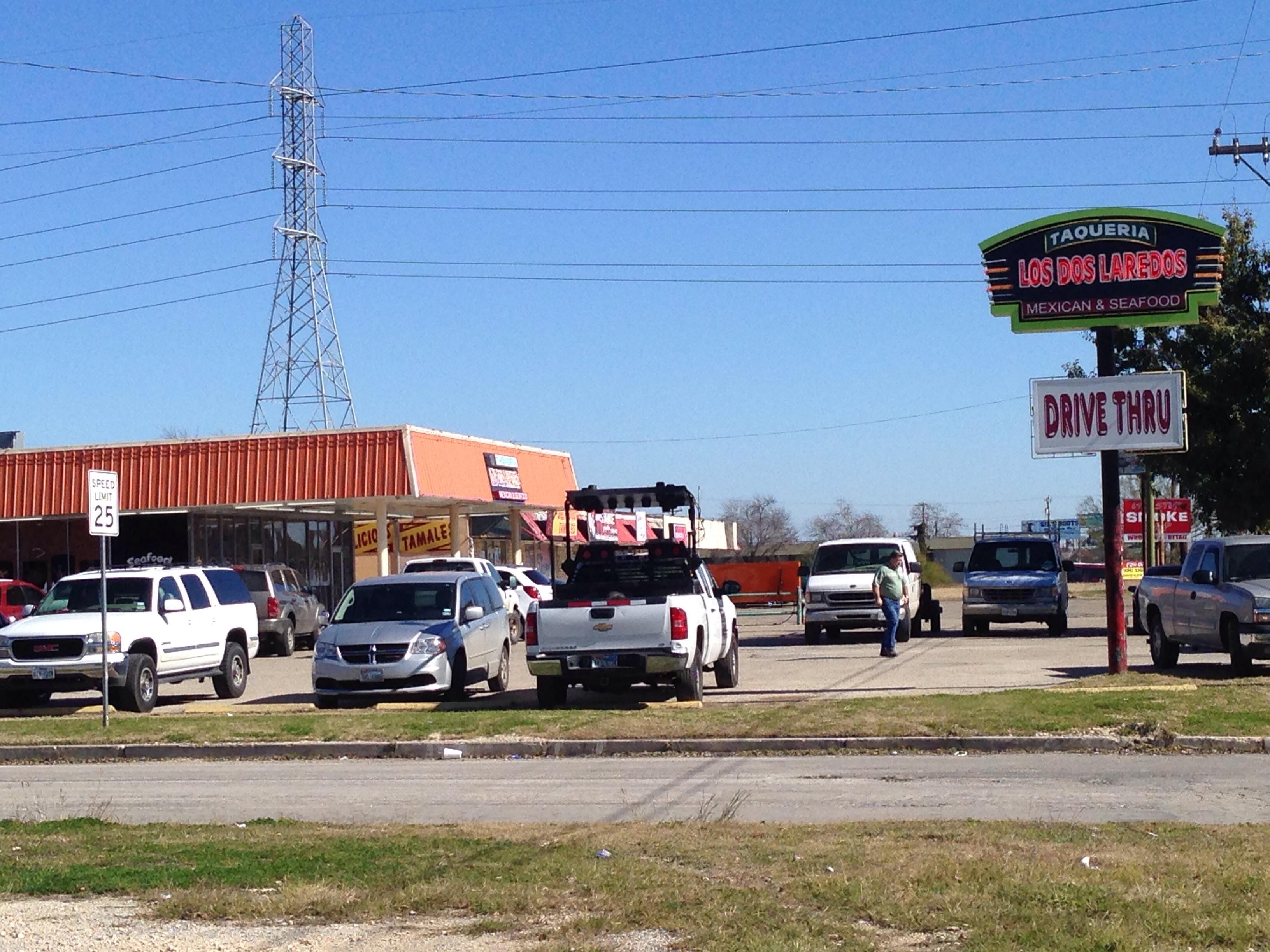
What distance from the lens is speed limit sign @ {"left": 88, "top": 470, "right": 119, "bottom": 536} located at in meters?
17.7

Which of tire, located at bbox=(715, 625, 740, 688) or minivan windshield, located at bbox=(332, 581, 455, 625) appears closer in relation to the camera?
minivan windshield, located at bbox=(332, 581, 455, 625)

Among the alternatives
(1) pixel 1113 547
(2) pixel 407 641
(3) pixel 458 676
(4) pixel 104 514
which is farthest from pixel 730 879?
(1) pixel 1113 547

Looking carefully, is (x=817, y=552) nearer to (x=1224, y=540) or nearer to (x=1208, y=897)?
(x=1224, y=540)

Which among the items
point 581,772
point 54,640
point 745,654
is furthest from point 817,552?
point 581,772

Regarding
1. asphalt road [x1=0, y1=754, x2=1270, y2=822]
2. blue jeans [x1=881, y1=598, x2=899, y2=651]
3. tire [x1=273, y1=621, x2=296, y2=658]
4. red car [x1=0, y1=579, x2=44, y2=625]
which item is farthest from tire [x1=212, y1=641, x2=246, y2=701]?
tire [x1=273, y1=621, x2=296, y2=658]

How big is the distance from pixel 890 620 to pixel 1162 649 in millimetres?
5356

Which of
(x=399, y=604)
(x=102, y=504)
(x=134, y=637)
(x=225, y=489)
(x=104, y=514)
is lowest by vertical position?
(x=134, y=637)

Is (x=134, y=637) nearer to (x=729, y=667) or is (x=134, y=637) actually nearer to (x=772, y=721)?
(x=729, y=667)

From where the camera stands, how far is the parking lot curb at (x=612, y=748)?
596 inches

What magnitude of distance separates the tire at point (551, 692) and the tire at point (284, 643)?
1554 cm

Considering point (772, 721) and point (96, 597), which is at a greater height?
point (96, 597)

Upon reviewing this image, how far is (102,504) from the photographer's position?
58.4ft

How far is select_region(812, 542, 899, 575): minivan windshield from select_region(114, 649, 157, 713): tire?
15.3 metres

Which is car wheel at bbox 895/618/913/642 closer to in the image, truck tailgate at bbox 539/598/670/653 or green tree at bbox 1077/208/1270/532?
green tree at bbox 1077/208/1270/532
